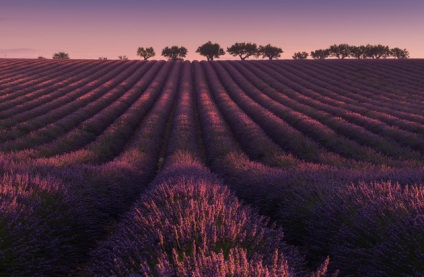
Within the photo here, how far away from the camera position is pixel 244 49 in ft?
250

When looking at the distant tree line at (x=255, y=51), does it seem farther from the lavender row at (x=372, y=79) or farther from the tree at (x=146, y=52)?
the lavender row at (x=372, y=79)

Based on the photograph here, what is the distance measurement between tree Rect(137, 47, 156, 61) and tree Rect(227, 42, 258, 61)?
15.6 metres

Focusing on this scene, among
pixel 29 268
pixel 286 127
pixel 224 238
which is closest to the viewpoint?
pixel 224 238

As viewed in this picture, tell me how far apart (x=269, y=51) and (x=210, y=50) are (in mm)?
12105

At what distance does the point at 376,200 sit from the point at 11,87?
26.2 meters

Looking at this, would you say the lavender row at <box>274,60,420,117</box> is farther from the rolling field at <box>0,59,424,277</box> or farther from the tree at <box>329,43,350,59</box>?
the tree at <box>329,43,350,59</box>

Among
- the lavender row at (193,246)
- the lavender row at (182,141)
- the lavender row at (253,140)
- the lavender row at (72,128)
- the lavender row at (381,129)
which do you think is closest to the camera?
the lavender row at (193,246)

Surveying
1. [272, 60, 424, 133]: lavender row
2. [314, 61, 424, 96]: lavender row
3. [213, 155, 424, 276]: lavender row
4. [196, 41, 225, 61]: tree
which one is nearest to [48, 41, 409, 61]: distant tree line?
[196, 41, 225, 61]: tree

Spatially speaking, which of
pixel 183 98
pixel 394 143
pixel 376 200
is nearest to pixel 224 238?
pixel 376 200

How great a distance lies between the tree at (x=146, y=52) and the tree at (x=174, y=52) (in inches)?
94.1

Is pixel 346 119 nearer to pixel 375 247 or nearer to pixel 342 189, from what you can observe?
pixel 342 189

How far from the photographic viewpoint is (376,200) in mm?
4016

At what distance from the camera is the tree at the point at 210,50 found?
7475 centimetres

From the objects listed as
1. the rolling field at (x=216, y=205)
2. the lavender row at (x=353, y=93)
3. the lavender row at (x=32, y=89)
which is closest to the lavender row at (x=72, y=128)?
the rolling field at (x=216, y=205)
